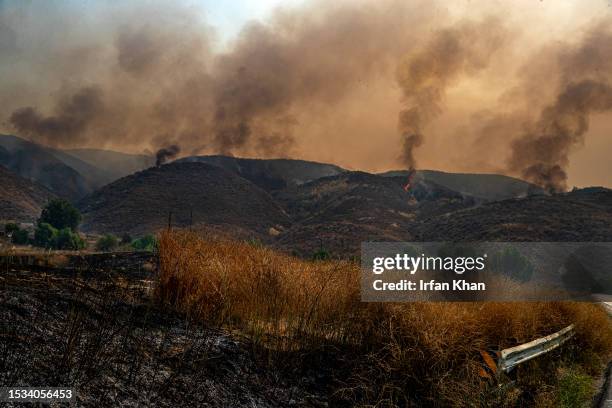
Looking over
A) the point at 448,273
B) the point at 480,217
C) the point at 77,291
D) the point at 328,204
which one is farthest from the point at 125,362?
the point at 328,204

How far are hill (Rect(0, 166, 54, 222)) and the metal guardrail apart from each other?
127 m

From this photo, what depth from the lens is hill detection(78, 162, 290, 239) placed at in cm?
13112

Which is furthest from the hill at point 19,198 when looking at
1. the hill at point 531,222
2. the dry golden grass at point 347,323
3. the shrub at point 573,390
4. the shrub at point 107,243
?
the shrub at point 573,390

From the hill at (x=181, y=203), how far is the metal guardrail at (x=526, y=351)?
113204 mm

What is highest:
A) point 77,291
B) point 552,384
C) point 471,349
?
point 77,291

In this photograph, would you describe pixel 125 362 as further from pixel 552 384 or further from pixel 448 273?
pixel 448 273

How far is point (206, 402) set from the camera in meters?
5.77

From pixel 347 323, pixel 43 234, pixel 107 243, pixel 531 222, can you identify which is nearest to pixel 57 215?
pixel 43 234

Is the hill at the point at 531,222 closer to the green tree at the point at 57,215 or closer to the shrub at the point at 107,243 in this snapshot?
the shrub at the point at 107,243

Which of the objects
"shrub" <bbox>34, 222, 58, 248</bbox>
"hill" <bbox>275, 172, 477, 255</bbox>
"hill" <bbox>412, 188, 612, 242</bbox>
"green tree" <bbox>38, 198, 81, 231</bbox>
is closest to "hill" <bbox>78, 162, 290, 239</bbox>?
"hill" <bbox>275, 172, 477, 255</bbox>

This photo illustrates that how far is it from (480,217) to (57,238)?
7510cm

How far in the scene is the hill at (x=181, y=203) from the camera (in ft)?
430

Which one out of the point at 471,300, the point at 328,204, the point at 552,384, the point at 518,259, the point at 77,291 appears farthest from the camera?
the point at 328,204

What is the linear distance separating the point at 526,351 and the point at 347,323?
8.45 ft
